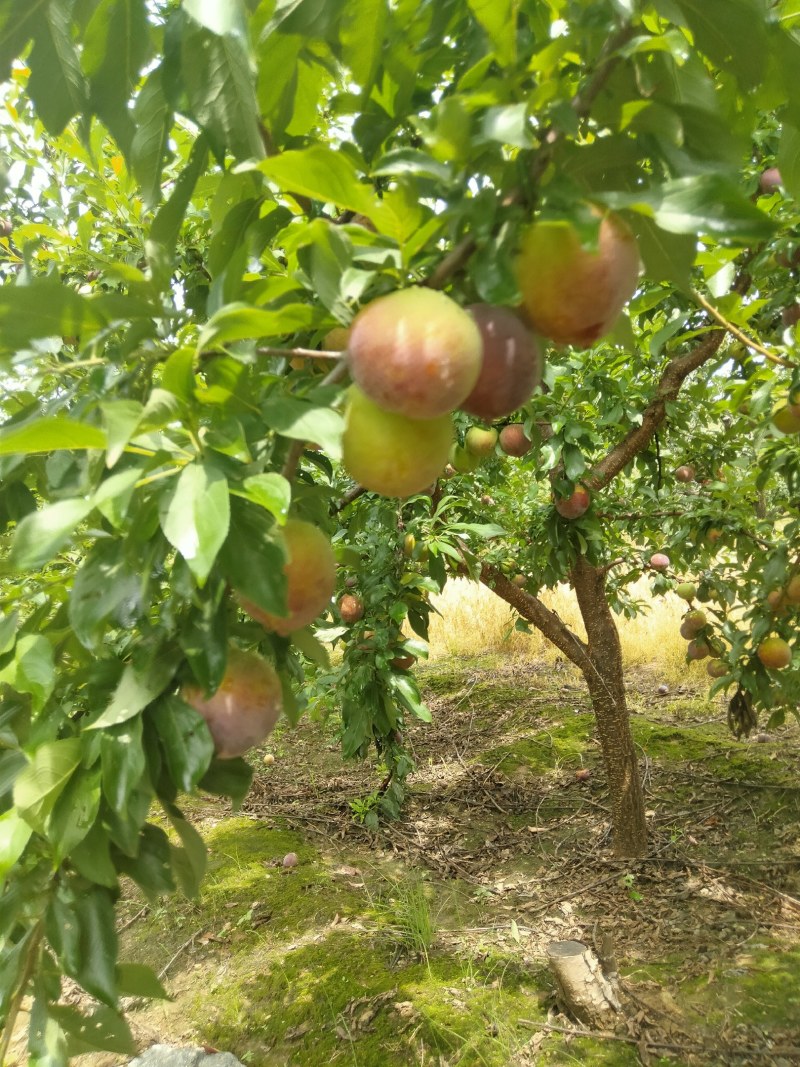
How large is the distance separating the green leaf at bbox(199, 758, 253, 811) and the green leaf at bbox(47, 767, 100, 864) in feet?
0.39

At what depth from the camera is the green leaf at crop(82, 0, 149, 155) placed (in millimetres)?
691

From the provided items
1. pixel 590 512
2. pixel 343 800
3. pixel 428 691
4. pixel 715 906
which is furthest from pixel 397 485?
pixel 428 691

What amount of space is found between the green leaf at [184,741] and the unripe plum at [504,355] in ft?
1.28

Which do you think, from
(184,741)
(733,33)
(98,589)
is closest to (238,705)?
(184,741)

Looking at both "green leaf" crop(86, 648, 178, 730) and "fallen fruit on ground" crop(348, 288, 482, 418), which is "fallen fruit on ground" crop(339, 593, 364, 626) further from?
"fallen fruit on ground" crop(348, 288, 482, 418)

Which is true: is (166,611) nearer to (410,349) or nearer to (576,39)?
(410,349)

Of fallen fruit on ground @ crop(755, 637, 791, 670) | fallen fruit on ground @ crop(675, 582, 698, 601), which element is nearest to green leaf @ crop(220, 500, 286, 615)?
fallen fruit on ground @ crop(755, 637, 791, 670)

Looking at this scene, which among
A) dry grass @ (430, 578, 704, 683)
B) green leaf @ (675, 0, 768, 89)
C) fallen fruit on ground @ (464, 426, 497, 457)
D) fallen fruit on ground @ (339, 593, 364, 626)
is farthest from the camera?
dry grass @ (430, 578, 704, 683)

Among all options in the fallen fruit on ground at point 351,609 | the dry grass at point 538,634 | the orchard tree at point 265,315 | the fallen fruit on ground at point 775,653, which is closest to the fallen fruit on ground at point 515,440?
the fallen fruit on ground at point 351,609

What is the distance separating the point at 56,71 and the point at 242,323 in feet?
1.31

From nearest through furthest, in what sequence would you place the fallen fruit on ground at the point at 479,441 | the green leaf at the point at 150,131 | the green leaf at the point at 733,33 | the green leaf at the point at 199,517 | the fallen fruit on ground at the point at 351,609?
the green leaf at the point at 199,517 → the green leaf at the point at 733,33 → the green leaf at the point at 150,131 → the fallen fruit on ground at the point at 479,441 → the fallen fruit on ground at the point at 351,609

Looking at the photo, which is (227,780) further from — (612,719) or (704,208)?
(612,719)

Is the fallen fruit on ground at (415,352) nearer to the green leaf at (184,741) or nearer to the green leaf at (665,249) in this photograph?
the green leaf at (665,249)

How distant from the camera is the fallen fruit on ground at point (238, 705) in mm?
717
